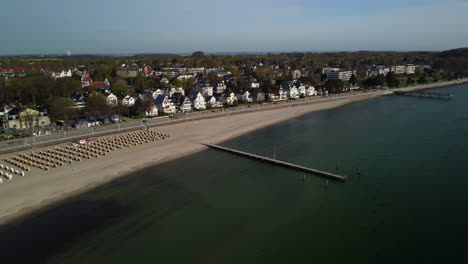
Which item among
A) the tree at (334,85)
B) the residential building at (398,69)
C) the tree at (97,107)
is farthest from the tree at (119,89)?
the residential building at (398,69)

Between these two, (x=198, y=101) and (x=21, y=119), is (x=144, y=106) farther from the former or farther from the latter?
(x=21, y=119)

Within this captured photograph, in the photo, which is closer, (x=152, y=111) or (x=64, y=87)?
(x=152, y=111)

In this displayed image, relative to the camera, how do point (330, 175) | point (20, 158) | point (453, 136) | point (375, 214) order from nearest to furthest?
point (375, 214)
point (330, 175)
point (20, 158)
point (453, 136)

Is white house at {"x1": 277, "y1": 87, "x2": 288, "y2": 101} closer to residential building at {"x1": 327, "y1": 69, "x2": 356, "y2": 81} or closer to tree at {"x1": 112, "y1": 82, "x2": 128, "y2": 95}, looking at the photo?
tree at {"x1": 112, "y1": 82, "x2": 128, "y2": 95}

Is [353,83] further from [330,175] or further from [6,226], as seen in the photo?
[6,226]

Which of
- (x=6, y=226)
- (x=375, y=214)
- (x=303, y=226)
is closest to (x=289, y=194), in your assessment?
(x=303, y=226)

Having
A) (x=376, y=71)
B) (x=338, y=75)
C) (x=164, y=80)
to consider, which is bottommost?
(x=164, y=80)

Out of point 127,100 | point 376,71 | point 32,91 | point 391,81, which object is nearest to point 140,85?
point 127,100
